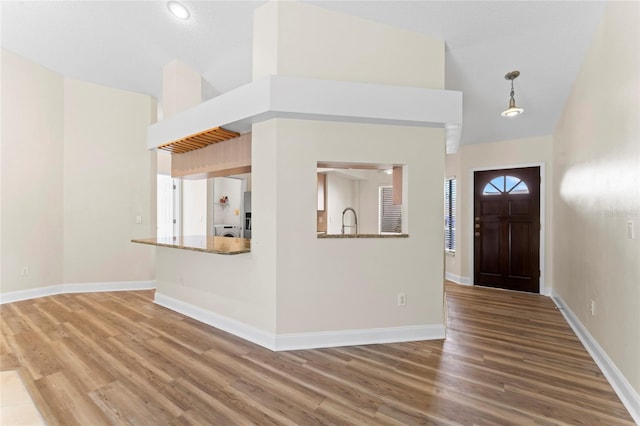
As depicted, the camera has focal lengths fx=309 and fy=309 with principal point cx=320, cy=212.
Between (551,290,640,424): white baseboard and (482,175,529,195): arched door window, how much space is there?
2.15m

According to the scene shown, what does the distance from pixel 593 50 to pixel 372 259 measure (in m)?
2.78

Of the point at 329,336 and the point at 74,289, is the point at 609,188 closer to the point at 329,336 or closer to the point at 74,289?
the point at 329,336

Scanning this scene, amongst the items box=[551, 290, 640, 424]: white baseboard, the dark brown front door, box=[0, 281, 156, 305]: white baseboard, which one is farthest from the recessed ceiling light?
the dark brown front door

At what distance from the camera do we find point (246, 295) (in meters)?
2.97

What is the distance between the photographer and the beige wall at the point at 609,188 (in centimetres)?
198

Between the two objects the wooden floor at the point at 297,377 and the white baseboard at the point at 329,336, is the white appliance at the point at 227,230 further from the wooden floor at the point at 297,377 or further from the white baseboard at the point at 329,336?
the white baseboard at the point at 329,336

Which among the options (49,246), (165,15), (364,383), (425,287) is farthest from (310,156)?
(49,246)

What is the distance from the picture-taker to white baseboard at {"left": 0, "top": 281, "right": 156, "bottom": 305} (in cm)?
411

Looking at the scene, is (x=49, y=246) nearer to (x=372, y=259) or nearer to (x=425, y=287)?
(x=372, y=259)

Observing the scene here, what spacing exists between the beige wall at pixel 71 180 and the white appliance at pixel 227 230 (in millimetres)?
1529

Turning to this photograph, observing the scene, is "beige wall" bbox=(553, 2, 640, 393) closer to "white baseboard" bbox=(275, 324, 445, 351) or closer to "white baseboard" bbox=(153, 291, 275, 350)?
"white baseboard" bbox=(275, 324, 445, 351)

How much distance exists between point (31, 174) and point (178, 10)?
10.3ft

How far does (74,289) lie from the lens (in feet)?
15.1

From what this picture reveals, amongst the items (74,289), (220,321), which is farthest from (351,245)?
(74,289)
